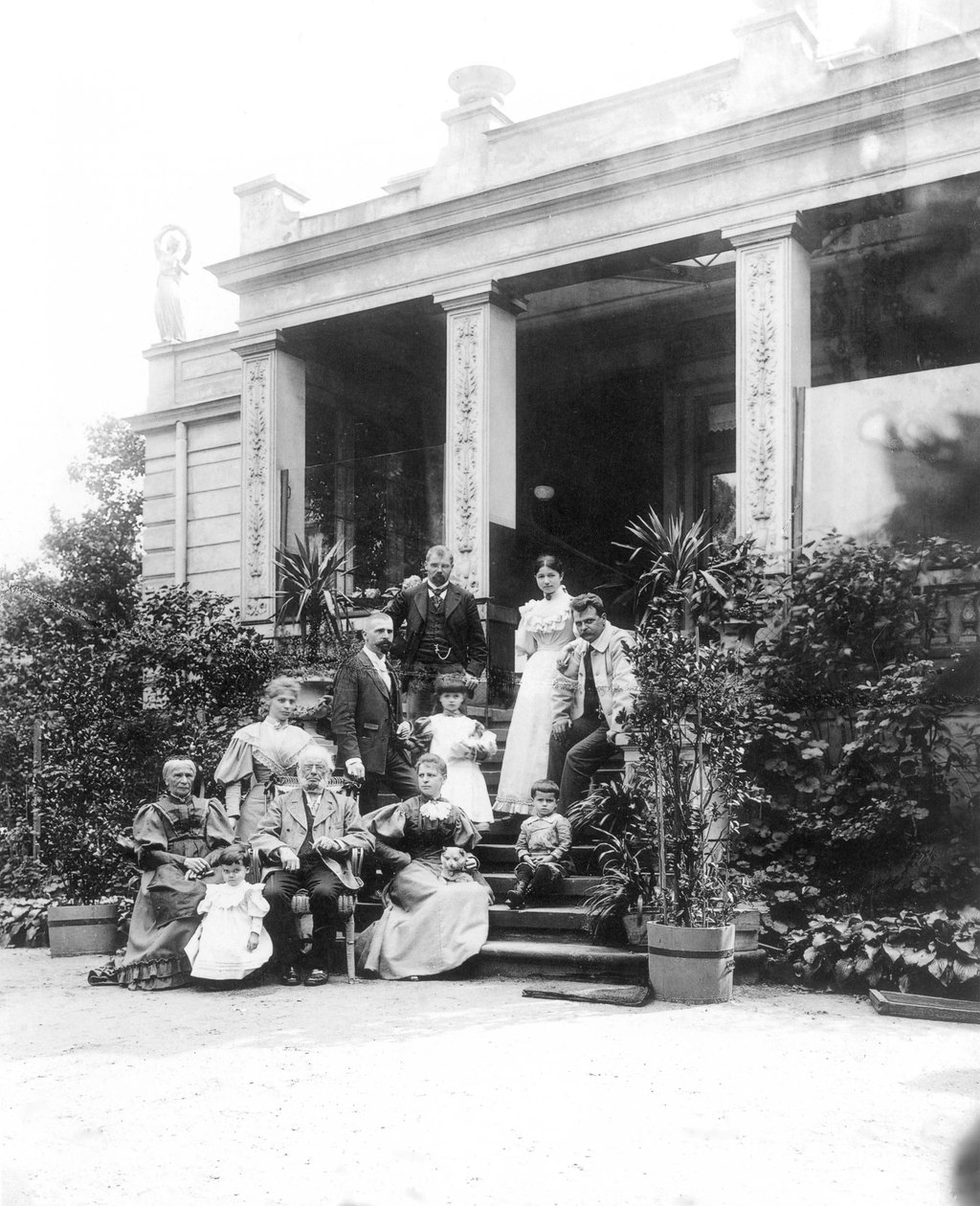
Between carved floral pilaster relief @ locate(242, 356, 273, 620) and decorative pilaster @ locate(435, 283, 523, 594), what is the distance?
2.33 m

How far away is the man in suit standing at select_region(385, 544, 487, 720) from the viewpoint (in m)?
9.28

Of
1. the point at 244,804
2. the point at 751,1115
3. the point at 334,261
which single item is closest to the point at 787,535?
the point at 244,804

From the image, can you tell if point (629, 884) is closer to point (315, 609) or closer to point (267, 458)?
point (315, 609)

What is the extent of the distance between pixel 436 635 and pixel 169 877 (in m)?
2.81

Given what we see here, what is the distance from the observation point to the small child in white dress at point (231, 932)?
270 inches

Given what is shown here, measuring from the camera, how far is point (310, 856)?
23.7ft

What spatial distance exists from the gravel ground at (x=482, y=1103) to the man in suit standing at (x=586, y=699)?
1923 mm

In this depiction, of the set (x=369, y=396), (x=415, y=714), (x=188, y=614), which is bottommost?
(x=415, y=714)

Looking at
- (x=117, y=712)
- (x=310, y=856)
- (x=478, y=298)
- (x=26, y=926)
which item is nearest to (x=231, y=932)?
(x=310, y=856)

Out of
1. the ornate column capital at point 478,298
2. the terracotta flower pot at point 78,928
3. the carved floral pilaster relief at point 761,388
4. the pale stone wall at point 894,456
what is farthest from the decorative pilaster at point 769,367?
the terracotta flower pot at point 78,928

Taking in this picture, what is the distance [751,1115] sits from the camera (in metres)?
4.03

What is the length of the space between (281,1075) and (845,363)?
31.0 feet

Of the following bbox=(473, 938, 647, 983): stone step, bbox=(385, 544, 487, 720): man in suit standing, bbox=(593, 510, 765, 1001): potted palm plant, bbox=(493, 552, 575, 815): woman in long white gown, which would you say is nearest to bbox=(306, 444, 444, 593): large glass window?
bbox=(385, 544, 487, 720): man in suit standing

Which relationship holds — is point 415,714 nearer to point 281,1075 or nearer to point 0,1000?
point 0,1000
